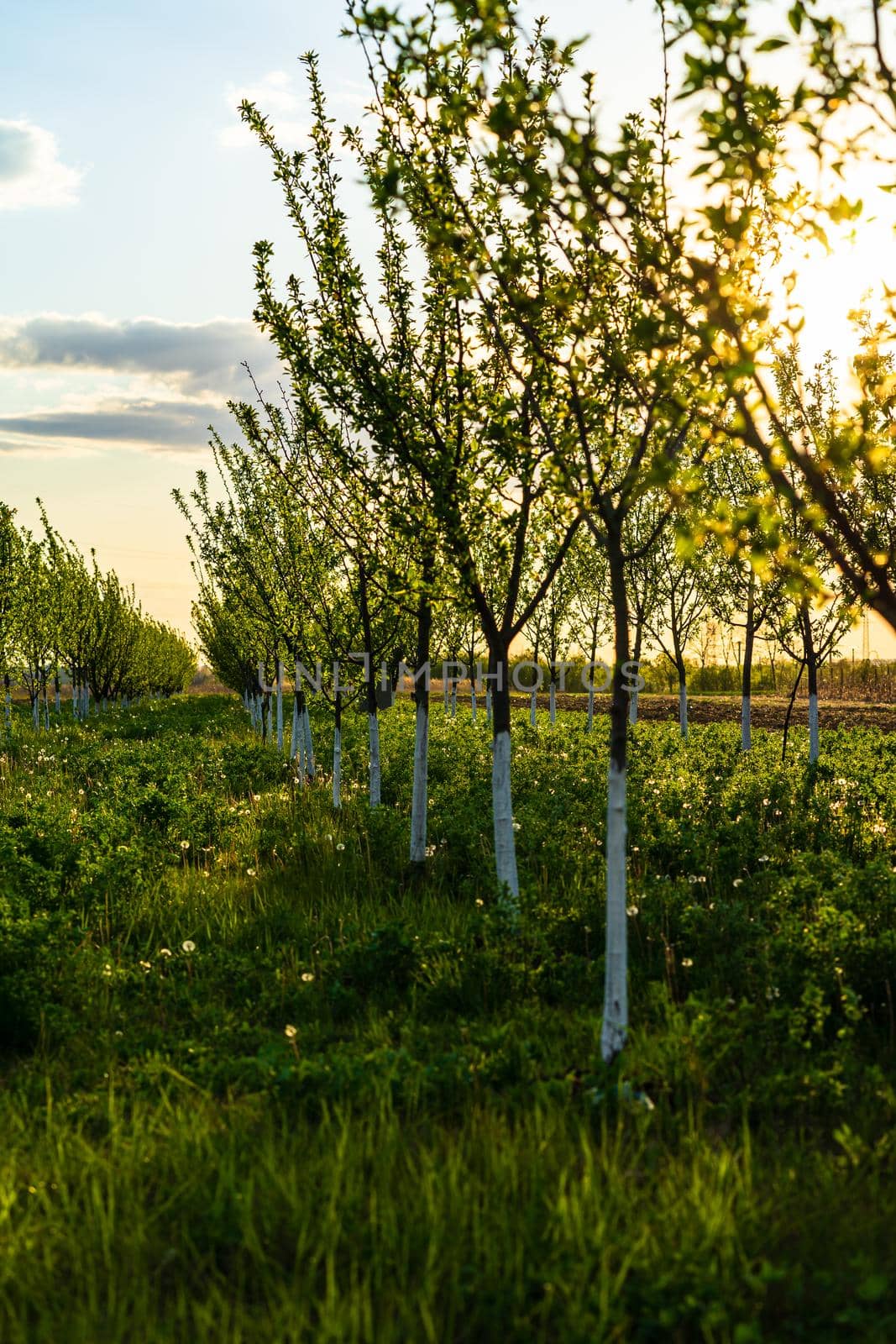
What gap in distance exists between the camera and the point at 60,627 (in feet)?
106

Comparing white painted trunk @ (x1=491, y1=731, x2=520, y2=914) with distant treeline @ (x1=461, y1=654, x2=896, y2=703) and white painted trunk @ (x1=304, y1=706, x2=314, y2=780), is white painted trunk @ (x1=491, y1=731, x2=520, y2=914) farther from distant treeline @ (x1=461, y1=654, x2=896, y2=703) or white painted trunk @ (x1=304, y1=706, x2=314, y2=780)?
distant treeline @ (x1=461, y1=654, x2=896, y2=703)

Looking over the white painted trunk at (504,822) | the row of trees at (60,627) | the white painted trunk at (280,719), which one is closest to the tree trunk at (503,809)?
the white painted trunk at (504,822)

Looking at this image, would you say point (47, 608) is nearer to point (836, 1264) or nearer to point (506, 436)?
point (506, 436)

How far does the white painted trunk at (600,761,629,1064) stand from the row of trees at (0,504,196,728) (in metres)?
24.5

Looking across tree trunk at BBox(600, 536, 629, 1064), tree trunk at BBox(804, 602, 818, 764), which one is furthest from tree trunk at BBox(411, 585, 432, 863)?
tree trunk at BBox(804, 602, 818, 764)

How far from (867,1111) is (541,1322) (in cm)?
249

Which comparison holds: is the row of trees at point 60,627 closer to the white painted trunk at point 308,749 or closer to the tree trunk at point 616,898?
the white painted trunk at point 308,749

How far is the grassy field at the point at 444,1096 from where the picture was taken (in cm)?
344

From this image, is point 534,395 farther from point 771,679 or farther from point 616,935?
point 771,679

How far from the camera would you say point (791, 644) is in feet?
58.5

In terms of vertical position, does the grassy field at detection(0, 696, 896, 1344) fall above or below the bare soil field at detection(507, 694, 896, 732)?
below

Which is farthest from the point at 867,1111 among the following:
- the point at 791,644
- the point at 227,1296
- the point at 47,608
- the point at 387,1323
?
the point at 47,608

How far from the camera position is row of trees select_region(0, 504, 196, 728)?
27.5 metres

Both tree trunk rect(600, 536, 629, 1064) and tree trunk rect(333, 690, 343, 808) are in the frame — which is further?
tree trunk rect(333, 690, 343, 808)
